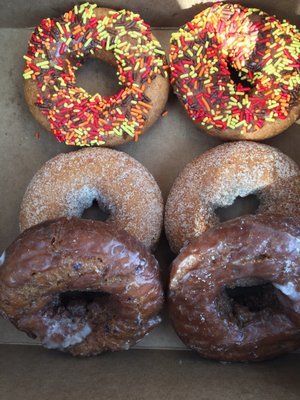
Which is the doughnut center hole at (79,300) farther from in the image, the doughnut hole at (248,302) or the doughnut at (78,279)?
the doughnut hole at (248,302)

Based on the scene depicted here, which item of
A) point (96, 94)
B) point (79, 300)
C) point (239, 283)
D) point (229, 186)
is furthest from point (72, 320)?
point (96, 94)

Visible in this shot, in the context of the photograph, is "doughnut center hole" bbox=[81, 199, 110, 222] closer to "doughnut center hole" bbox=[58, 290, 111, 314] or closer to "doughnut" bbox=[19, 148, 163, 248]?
"doughnut" bbox=[19, 148, 163, 248]

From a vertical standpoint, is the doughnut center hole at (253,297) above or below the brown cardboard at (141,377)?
above

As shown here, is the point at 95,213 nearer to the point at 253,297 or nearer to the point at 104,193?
the point at 104,193

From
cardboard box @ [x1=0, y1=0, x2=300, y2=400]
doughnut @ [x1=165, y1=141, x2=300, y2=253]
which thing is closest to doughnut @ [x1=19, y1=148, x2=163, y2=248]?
doughnut @ [x1=165, y1=141, x2=300, y2=253]

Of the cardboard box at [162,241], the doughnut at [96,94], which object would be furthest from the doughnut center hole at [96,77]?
the doughnut at [96,94]

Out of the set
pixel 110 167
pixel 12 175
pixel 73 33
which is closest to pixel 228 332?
pixel 110 167
